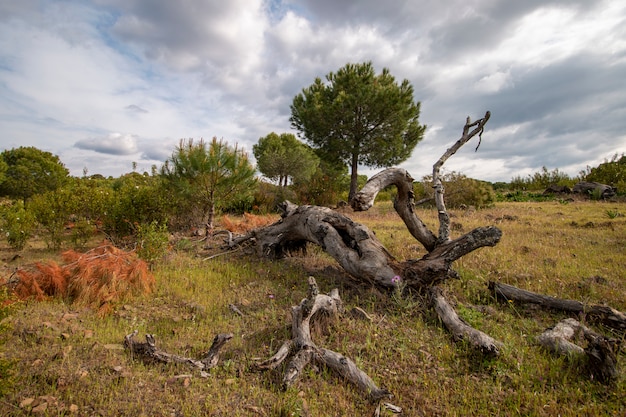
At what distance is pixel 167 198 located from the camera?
9.02 meters

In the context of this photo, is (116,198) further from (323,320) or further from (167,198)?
(323,320)

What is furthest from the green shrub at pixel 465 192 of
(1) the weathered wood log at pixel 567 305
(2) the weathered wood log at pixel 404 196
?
(1) the weathered wood log at pixel 567 305

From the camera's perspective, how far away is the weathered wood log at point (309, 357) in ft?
8.38

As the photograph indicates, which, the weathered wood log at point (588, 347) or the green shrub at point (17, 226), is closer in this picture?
the weathered wood log at point (588, 347)

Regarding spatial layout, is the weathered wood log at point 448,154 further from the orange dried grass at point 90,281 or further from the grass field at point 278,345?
the orange dried grass at point 90,281

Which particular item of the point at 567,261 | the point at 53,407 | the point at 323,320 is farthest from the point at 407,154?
the point at 53,407

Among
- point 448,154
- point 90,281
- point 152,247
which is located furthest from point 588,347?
point 152,247

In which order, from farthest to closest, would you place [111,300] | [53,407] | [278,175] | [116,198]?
1. [278,175]
2. [116,198]
3. [111,300]
4. [53,407]

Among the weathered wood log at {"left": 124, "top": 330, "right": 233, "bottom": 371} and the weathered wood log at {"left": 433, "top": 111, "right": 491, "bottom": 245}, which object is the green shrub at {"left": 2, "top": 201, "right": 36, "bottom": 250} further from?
the weathered wood log at {"left": 433, "top": 111, "right": 491, "bottom": 245}

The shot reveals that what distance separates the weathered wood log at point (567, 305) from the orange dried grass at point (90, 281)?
16.2 ft

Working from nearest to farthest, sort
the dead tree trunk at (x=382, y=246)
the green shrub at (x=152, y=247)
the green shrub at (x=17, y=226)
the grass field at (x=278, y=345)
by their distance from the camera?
1. the grass field at (x=278, y=345)
2. the dead tree trunk at (x=382, y=246)
3. the green shrub at (x=152, y=247)
4. the green shrub at (x=17, y=226)

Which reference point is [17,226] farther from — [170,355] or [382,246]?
[382,246]

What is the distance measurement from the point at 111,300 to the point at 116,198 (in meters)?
4.84

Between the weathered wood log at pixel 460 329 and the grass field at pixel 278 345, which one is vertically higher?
the weathered wood log at pixel 460 329
